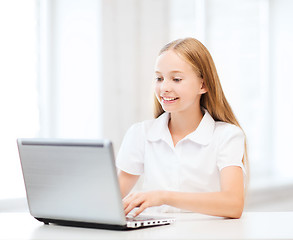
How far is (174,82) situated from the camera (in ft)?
6.10

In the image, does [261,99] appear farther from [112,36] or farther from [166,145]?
[166,145]

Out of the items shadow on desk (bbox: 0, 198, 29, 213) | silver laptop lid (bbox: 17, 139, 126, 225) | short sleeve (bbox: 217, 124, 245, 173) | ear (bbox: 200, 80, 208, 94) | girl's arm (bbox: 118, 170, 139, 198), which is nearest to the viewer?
silver laptop lid (bbox: 17, 139, 126, 225)

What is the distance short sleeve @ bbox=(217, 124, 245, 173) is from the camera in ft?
5.93

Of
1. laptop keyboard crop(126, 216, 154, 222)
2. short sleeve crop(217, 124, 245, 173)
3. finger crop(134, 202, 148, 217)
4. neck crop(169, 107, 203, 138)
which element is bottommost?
laptop keyboard crop(126, 216, 154, 222)

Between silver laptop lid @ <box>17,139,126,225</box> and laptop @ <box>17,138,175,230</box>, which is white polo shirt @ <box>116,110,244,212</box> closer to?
laptop @ <box>17,138,175,230</box>

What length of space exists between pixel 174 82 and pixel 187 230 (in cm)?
61

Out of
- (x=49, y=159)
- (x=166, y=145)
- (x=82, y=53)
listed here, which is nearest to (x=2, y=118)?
(x=82, y=53)

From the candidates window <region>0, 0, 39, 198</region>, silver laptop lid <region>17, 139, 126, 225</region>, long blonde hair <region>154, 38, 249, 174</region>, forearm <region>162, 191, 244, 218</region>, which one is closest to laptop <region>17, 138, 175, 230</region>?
silver laptop lid <region>17, 139, 126, 225</region>

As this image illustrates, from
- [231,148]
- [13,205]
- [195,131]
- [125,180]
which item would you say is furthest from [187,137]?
[13,205]

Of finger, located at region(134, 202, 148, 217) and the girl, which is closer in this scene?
finger, located at region(134, 202, 148, 217)

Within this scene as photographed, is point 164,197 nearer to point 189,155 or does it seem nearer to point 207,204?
point 207,204

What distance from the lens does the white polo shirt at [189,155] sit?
186 cm

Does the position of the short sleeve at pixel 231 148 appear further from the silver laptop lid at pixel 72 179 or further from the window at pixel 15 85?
the window at pixel 15 85

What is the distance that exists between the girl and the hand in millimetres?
244
